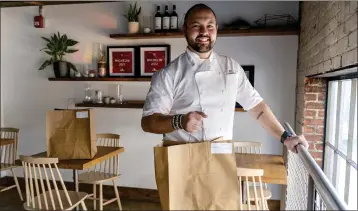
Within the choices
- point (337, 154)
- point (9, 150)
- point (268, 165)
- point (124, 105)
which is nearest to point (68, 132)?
point (124, 105)

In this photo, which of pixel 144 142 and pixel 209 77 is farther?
pixel 144 142

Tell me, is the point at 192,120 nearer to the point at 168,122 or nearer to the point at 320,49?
the point at 168,122

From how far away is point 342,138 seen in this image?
2.02 meters

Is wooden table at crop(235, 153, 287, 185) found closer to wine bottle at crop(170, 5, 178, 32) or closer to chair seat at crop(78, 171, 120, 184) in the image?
chair seat at crop(78, 171, 120, 184)

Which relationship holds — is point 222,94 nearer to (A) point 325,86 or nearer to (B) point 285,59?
(A) point 325,86

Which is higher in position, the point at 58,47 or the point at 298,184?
the point at 58,47

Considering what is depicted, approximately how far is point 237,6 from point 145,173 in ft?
6.83

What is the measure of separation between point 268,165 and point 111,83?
2050mm

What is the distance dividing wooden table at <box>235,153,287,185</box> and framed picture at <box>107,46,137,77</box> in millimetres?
1623

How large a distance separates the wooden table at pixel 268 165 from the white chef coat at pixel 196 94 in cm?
101

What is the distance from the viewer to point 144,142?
11.7 ft

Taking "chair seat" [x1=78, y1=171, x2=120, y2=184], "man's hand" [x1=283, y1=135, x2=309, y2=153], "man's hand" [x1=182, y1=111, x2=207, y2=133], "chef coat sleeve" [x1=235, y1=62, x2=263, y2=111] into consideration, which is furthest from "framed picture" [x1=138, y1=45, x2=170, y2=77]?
"man's hand" [x1=182, y1=111, x2=207, y2=133]

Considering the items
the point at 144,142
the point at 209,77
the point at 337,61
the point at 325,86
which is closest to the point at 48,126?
the point at 144,142

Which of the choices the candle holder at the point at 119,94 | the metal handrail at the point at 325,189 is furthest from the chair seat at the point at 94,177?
the metal handrail at the point at 325,189
